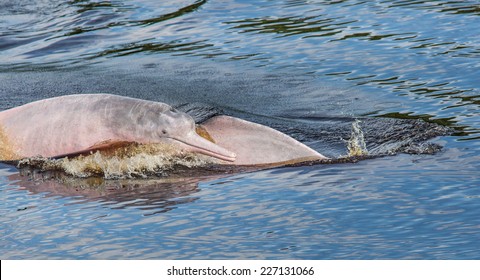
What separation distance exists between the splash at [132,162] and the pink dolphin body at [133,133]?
2.8 inches

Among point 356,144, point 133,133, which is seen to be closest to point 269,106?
point 356,144

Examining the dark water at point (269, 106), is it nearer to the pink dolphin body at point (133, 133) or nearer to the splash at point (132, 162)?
the splash at point (132, 162)

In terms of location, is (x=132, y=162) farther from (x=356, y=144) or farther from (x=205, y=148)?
(x=356, y=144)

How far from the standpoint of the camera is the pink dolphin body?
991 centimetres

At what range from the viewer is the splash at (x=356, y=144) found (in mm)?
10070

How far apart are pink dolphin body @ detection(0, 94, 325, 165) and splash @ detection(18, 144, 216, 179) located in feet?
0.23

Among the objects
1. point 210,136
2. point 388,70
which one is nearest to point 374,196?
point 210,136

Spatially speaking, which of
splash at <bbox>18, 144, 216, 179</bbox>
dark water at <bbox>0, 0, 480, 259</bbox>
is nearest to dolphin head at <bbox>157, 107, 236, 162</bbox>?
splash at <bbox>18, 144, 216, 179</bbox>

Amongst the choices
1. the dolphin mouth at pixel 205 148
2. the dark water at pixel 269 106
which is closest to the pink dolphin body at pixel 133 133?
the dolphin mouth at pixel 205 148

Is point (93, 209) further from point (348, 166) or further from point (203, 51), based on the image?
point (203, 51)

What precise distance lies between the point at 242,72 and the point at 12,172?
493 centimetres

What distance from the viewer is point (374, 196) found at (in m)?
8.66

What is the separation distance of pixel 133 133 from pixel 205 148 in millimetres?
678

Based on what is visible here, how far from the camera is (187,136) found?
9.90m
